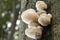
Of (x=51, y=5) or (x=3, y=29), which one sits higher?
(x=51, y=5)

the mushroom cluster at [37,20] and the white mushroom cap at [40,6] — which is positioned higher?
the white mushroom cap at [40,6]

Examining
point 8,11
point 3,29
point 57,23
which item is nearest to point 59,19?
Answer: point 57,23

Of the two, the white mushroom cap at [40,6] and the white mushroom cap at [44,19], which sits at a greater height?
the white mushroom cap at [40,6]

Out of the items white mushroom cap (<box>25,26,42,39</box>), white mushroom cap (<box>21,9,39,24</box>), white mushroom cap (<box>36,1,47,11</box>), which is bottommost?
white mushroom cap (<box>25,26,42,39</box>)

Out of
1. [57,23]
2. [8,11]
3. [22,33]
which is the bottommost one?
[8,11]

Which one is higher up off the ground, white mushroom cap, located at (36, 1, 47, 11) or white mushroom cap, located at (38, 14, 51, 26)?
white mushroom cap, located at (36, 1, 47, 11)

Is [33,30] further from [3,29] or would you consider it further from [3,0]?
[3,0]

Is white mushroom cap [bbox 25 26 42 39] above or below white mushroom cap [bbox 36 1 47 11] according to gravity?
below

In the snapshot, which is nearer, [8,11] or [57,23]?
[57,23]

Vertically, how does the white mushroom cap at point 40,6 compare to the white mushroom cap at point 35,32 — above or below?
above

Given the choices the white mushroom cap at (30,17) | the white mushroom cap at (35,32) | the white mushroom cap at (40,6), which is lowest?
the white mushroom cap at (35,32)

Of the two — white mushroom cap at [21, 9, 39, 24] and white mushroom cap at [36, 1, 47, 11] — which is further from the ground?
white mushroom cap at [36, 1, 47, 11]
